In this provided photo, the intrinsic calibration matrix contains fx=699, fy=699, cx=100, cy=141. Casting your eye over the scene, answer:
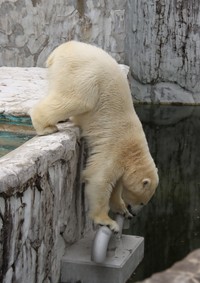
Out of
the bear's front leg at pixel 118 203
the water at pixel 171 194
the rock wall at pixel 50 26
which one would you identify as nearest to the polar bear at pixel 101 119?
the bear's front leg at pixel 118 203

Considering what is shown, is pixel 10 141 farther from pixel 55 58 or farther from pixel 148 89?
pixel 148 89

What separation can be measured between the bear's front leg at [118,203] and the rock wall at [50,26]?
494cm

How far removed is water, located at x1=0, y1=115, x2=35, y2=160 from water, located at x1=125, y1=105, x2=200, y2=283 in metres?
1.04

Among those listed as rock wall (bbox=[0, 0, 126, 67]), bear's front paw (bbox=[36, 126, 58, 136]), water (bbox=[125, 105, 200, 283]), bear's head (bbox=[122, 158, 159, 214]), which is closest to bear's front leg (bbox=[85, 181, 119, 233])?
bear's head (bbox=[122, 158, 159, 214])

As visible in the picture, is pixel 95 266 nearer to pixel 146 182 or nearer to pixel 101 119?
pixel 146 182

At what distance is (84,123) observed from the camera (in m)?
3.66

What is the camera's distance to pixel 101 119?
356cm

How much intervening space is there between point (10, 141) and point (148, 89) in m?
4.97

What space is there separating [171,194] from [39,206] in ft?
8.79

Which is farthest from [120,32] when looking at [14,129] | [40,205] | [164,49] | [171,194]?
[40,205]

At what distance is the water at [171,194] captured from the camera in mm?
4512

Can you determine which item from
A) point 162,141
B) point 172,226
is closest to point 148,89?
point 162,141

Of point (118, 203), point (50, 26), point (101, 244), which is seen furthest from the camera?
point (50, 26)

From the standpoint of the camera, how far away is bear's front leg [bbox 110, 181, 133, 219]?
12.2 feet
